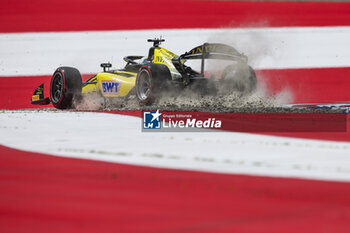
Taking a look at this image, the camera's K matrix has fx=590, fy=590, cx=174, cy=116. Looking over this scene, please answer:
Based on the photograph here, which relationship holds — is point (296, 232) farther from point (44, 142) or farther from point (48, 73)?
point (48, 73)

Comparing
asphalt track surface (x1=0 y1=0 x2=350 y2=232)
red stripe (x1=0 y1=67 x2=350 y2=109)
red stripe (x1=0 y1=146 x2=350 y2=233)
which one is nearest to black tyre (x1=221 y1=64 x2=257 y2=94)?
red stripe (x1=0 y1=67 x2=350 y2=109)

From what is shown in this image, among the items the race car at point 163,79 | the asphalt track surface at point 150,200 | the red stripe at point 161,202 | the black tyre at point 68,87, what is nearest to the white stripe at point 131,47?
the black tyre at point 68,87

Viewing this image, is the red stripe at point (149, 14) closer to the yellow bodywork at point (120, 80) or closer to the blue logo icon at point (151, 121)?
the yellow bodywork at point (120, 80)

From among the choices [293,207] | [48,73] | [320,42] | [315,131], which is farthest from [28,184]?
[320,42]

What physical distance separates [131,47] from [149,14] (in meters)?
1.48

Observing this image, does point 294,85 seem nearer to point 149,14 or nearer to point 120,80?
point 120,80

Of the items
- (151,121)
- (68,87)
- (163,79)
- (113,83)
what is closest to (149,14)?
(68,87)

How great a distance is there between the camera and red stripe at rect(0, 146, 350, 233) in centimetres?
284

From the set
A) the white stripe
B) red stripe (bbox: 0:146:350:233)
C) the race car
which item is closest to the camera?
red stripe (bbox: 0:146:350:233)

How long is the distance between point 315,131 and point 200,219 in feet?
13.4

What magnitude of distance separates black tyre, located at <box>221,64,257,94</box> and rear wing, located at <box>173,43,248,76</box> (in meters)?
0.19

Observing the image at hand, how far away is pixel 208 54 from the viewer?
29.0 ft

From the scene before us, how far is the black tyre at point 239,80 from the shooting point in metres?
9.24

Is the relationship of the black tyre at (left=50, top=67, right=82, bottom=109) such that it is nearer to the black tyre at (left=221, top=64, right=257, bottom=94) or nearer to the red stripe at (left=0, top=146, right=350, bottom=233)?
the black tyre at (left=221, top=64, right=257, bottom=94)
